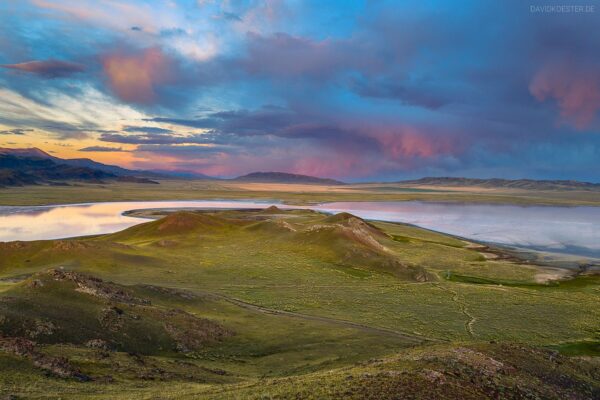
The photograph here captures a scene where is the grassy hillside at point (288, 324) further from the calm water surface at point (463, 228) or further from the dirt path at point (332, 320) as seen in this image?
the calm water surface at point (463, 228)

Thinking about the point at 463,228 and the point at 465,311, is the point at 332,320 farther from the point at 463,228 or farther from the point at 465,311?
the point at 463,228

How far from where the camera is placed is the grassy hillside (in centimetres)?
2720

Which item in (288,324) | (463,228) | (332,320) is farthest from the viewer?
(463,228)

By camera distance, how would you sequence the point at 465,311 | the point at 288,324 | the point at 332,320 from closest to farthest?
1. the point at 288,324
2. the point at 332,320
3. the point at 465,311

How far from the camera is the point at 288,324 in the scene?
4881 cm

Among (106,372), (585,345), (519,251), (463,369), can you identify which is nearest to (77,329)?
(106,372)

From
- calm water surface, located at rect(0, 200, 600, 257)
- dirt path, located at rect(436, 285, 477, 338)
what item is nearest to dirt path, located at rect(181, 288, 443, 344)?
dirt path, located at rect(436, 285, 477, 338)

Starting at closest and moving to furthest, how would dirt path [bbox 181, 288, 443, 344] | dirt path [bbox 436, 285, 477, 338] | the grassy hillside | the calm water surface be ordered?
the grassy hillside < dirt path [bbox 181, 288, 443, 344] < dirt path [bbox 436, 285, 477, 338] < the calm water surface

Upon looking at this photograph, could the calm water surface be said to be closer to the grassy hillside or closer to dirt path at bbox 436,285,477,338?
the grassy hillside

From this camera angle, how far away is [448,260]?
3994 inches

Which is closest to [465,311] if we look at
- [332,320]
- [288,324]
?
[332,320]

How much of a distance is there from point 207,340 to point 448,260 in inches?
2935

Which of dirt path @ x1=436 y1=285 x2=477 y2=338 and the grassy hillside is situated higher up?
the grassy hillside

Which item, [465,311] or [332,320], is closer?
[332,320]
